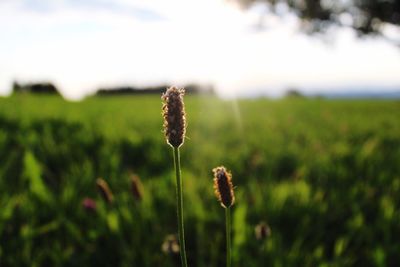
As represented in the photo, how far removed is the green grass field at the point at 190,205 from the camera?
212 centimetres

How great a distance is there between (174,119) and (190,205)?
206cm

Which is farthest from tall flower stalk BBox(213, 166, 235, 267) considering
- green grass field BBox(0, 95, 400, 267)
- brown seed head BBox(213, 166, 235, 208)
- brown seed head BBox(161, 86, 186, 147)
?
green grass field BBox(0, 95, 400, 267)

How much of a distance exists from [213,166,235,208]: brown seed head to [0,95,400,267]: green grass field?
3.19ft

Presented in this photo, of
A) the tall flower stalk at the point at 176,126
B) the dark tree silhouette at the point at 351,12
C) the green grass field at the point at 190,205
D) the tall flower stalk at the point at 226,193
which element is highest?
the dark tree silhouette at the point at 351,12

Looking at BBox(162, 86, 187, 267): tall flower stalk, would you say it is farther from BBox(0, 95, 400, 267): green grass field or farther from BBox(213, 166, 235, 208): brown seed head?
BBox(0, 95, 400, 267): green grass field

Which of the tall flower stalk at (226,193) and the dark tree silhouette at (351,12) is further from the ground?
the dark tree silhouette at (351,12)

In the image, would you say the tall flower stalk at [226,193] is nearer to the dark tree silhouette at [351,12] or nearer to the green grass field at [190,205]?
the green grass field at [190,205]

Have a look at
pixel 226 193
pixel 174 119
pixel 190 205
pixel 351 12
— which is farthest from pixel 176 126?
pixel 351 12

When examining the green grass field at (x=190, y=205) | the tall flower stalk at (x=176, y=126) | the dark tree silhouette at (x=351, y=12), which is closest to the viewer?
the tall flower stalk at (x=176, y=126)

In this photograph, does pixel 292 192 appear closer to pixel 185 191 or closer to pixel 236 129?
pixel 185 191

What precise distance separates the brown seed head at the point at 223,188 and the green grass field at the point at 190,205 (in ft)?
3.19

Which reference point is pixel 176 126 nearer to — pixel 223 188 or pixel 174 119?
pixel 174 119

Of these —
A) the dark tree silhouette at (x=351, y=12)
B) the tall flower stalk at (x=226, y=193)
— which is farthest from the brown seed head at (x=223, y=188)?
the dark tree silhouette at (x=351, y=12)

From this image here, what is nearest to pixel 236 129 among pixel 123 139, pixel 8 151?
pixel 123 139
